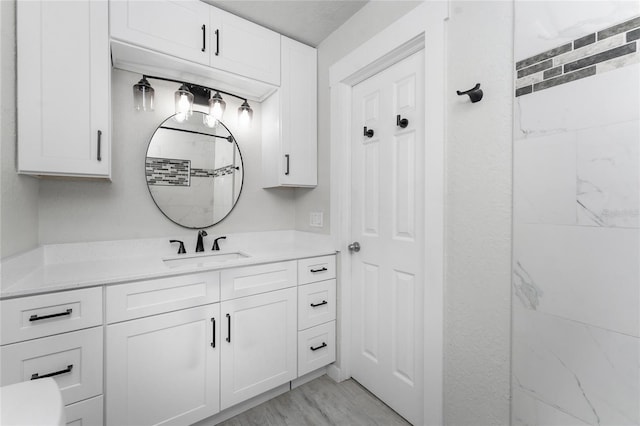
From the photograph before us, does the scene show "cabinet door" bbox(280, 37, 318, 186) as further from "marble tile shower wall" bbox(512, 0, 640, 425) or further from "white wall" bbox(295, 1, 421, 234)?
"marble tile shower wall" bbox(512, 0, 640, 425)

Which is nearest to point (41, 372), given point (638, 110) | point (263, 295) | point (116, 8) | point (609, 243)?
point (263, 295)

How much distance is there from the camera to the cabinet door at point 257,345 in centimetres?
160

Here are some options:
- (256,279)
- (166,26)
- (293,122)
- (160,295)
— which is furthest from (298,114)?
(160,295)

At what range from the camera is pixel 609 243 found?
0.91 metres

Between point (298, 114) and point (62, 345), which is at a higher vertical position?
point (298, 114)

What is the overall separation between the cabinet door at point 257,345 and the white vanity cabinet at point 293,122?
2.90 feet

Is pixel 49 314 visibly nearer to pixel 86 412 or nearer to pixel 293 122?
pixel 86 412

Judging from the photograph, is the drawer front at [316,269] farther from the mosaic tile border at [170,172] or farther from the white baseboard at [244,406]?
the mosaic tile border at [170,172]

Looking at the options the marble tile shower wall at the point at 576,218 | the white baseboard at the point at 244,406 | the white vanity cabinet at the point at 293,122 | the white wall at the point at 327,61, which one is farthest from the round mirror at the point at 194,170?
the marble tile shower wall at the point at 576,218

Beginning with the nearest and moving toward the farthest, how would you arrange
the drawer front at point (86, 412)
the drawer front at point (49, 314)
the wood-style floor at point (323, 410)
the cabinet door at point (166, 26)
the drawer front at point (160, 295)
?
the drawer front at point (49, 314), the drawer front at point (86, 412), the drawer front at point (160, 295), the cabinet door at point (166, 26), the wood-style floor at point (323, 410)

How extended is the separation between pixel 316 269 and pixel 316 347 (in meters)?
0.55

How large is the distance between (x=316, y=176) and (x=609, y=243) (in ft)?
5.60

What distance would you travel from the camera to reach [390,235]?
174 cm

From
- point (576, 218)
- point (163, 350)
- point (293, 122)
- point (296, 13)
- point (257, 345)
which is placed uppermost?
point (296, 13)
